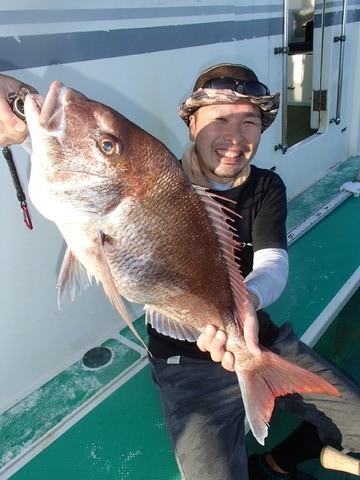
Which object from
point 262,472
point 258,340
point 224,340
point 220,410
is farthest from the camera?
point 262,472

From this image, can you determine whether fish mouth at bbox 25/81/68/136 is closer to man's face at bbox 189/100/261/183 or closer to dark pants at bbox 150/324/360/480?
man's face at bbox 189/100/261/183

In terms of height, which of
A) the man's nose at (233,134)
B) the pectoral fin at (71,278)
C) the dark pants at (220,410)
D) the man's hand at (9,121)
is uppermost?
the man's hand at (9,121)

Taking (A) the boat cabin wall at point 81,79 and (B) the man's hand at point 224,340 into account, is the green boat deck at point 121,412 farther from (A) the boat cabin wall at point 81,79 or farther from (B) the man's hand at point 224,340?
(B) the man's hand at point 224,340

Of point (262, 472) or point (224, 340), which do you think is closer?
point (224, 340)

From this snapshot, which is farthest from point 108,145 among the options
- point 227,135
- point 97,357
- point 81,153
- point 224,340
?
point 97,357

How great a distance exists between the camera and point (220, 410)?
181 cm

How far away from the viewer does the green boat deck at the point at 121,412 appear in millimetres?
1858

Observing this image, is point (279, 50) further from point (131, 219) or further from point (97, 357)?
point (131, 219)

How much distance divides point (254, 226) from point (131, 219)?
3.13 feet

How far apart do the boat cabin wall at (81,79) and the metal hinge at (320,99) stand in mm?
1820

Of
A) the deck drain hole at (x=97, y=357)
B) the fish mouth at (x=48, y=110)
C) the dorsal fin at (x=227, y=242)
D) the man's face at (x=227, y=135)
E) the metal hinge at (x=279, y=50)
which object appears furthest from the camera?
the metal hinge at (x=279, y=50)

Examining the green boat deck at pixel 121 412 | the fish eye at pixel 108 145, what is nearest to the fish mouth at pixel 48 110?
the fish eye at pixel 108 145

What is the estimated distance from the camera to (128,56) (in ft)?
7.72

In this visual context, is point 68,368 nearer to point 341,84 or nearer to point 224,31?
point 224,31
